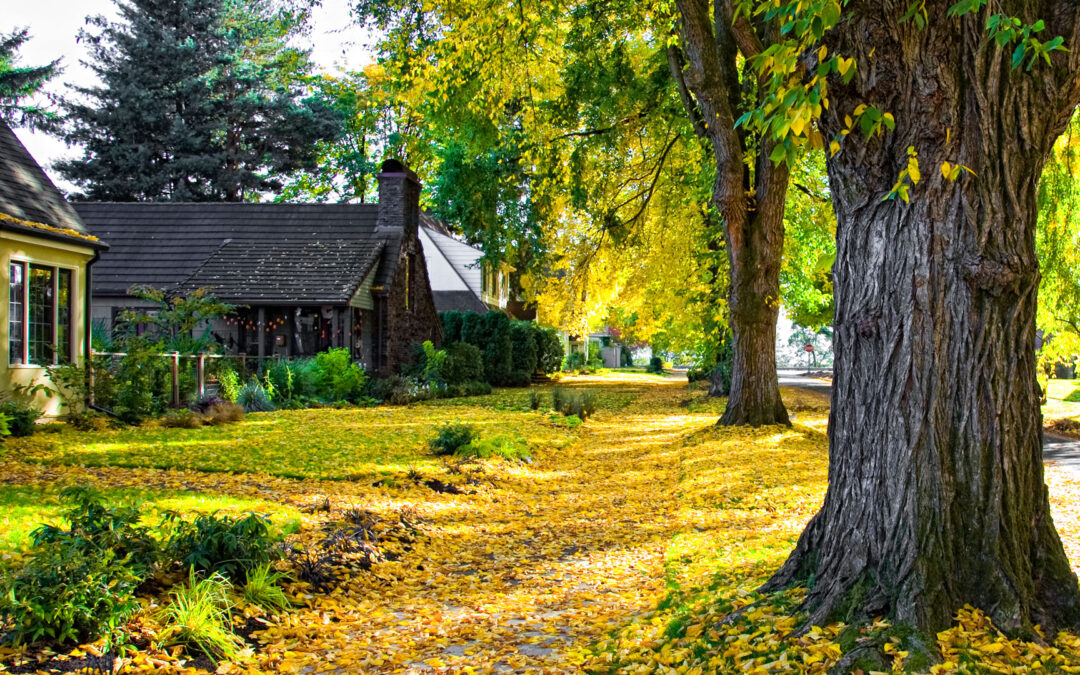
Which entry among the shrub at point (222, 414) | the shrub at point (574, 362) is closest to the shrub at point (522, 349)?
the shrub at point (574, 362)

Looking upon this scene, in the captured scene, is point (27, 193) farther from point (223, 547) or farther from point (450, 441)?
point (223, 547)

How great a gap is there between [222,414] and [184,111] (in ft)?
86.7

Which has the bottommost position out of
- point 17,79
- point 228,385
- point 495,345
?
point 228,385

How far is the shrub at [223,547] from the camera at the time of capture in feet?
17.2

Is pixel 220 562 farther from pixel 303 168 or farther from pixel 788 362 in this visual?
pixel 788 362

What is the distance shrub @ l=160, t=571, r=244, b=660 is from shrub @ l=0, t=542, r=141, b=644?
226mm

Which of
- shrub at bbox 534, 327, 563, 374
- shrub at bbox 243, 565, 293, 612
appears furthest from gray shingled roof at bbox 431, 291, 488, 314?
shrub at bbox 243, 565, 293, 612

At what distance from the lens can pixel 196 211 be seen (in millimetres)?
27781

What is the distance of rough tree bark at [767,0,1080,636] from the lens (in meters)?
4.02

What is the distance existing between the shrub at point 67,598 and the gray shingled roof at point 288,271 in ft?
63.0

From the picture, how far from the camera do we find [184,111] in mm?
37344

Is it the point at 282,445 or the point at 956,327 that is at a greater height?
the point at 956,327

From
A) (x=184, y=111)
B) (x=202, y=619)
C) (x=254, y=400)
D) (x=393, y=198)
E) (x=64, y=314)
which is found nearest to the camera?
(x=202, y=619)

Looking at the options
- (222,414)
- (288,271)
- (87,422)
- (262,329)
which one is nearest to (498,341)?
(288,271)
